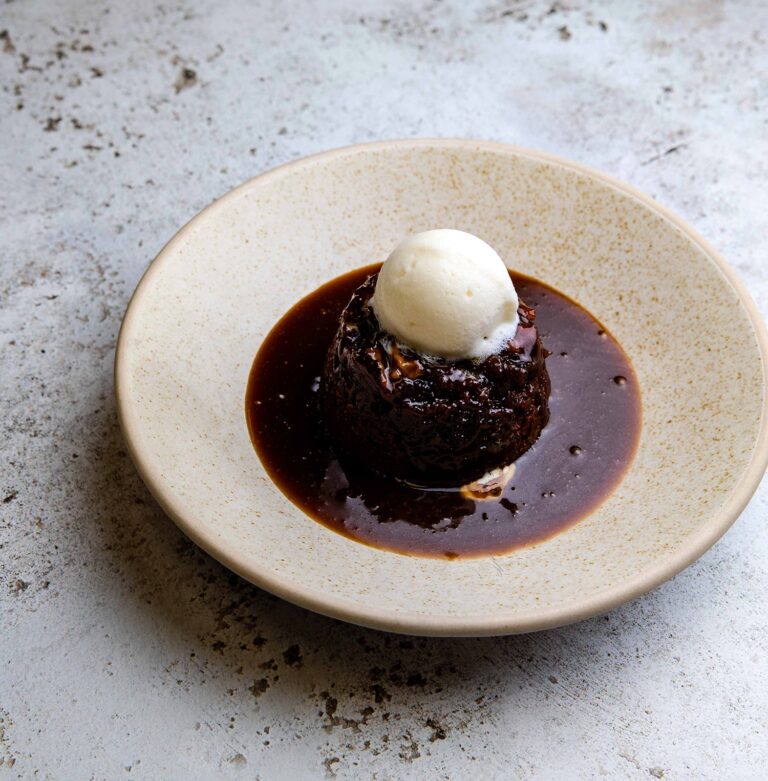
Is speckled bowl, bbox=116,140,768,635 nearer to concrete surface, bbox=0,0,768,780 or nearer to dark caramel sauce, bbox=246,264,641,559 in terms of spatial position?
dark caramel sauce, bbox=246,264,641,559

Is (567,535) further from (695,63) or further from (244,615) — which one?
(695,63)

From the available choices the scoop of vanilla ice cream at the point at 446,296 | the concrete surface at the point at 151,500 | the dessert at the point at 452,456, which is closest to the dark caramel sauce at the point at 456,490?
the dessert at the point at 452,456

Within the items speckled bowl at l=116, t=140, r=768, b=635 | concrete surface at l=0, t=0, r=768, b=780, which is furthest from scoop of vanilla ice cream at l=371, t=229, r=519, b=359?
concrete surface at l=0, t=0, r=768, b=780

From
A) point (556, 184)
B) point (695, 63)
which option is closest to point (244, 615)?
point (556, 184)

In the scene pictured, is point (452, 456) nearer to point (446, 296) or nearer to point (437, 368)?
point (437, 368)

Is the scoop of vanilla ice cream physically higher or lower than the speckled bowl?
higher

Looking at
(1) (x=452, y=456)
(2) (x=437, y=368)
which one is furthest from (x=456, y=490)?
(2) (x=437, y=368)

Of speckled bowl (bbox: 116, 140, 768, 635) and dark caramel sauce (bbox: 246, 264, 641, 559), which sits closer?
speckled bowl (bbox: 116, 140, 768, 635)
